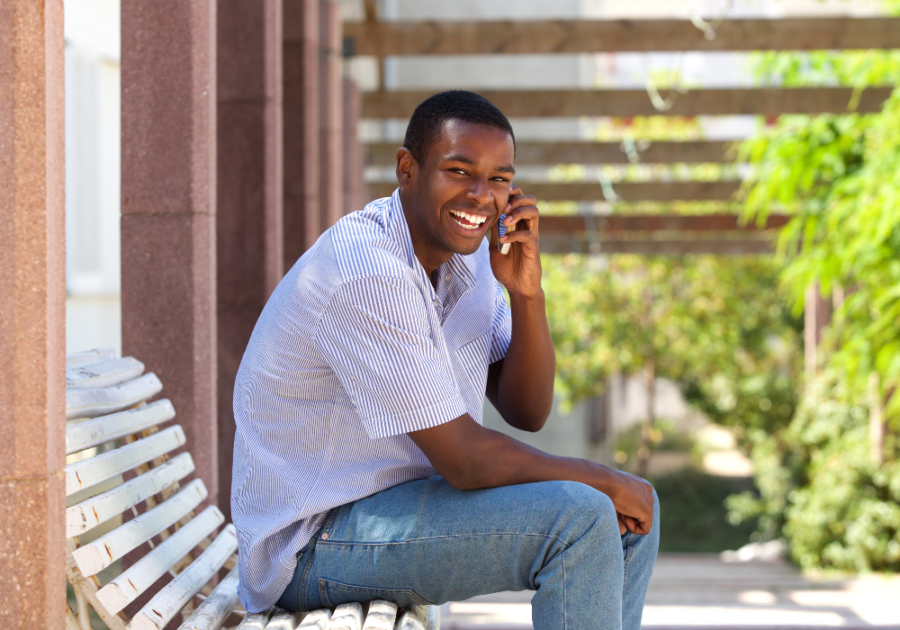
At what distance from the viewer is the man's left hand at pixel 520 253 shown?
2.60m

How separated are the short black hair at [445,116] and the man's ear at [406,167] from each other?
1 centimetres

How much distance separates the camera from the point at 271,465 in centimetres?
221

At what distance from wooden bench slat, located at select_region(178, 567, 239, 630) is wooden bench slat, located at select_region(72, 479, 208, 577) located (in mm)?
201

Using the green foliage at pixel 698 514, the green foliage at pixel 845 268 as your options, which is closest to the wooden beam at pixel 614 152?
the green foliage at pixel 845 268

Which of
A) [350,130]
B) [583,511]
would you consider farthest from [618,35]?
[583,511]

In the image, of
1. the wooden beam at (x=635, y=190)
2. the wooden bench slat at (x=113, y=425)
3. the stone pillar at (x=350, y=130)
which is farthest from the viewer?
the wooden beam at (x=635, y=190)

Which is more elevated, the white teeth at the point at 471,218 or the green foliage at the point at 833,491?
the white teeth at the point at 471,218

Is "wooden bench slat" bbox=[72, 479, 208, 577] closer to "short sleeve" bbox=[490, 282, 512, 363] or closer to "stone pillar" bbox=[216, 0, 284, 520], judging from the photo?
"short sleeve" bbox=[490, 282, 512, 363]

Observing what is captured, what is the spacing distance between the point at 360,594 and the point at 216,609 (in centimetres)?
35

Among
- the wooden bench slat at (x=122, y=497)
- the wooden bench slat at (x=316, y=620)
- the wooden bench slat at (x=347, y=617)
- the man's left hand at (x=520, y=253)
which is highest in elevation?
the man's left hand at (x=520, y=253)

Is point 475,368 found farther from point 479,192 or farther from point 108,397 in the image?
point 108,397

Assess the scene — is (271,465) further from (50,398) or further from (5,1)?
(5,1)

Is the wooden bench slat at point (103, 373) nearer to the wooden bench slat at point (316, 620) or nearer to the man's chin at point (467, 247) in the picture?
the wooden bench slat at point (316, 620)

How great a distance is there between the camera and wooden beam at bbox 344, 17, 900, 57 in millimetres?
6324
